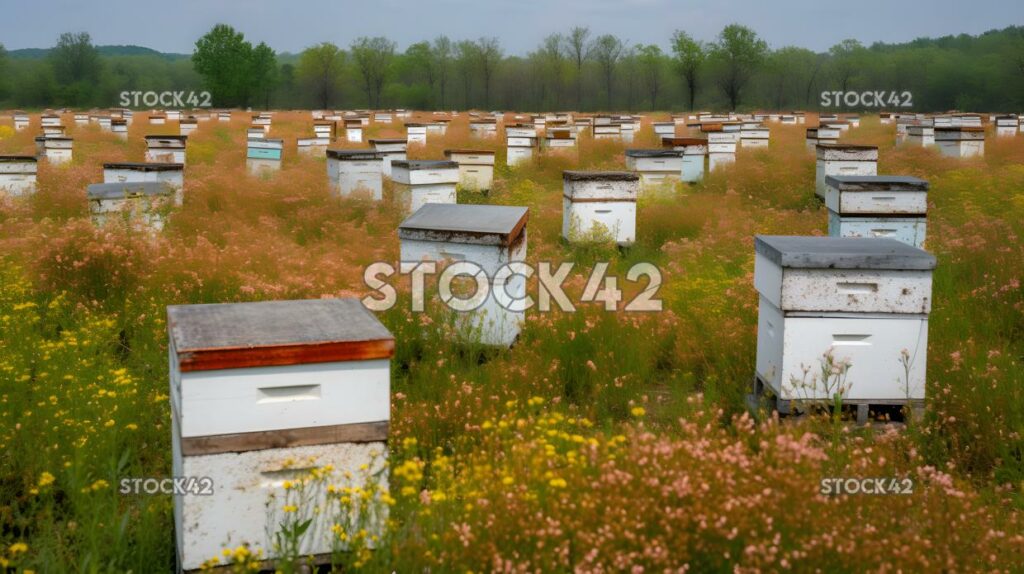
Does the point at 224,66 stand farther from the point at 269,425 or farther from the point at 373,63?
the point at 269,425

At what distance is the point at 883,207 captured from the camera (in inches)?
349

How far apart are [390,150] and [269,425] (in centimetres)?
1329

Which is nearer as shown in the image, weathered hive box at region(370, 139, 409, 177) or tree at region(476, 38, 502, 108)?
weathered hive box at region(370, 139, 409, 177)

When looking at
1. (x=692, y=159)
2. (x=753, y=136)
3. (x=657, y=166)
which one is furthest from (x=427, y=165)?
(x=753, y=136)

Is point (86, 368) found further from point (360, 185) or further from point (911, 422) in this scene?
point (360, 185)

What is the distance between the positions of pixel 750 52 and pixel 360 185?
73039mm

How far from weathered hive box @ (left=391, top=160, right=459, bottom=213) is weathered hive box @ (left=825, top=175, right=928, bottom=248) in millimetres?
5067

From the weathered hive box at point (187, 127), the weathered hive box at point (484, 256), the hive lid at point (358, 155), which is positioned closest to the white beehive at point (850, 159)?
the hive lid at point (358, 155)

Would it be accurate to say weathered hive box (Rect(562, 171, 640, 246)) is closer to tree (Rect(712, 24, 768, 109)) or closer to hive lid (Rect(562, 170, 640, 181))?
hive lid (Rect(562, 170, 640, 181))

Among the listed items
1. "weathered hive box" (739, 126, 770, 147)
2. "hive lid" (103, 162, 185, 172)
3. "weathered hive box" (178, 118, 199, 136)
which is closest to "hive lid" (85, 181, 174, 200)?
"hive lid" (103, 162, 185, 172)

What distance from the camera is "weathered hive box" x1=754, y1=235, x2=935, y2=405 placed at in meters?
4.97

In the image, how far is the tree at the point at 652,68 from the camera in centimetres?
8594

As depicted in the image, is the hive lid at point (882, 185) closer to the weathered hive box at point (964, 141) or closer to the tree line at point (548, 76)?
the weathered hive box at point (964, 141)

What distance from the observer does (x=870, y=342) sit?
503cm
